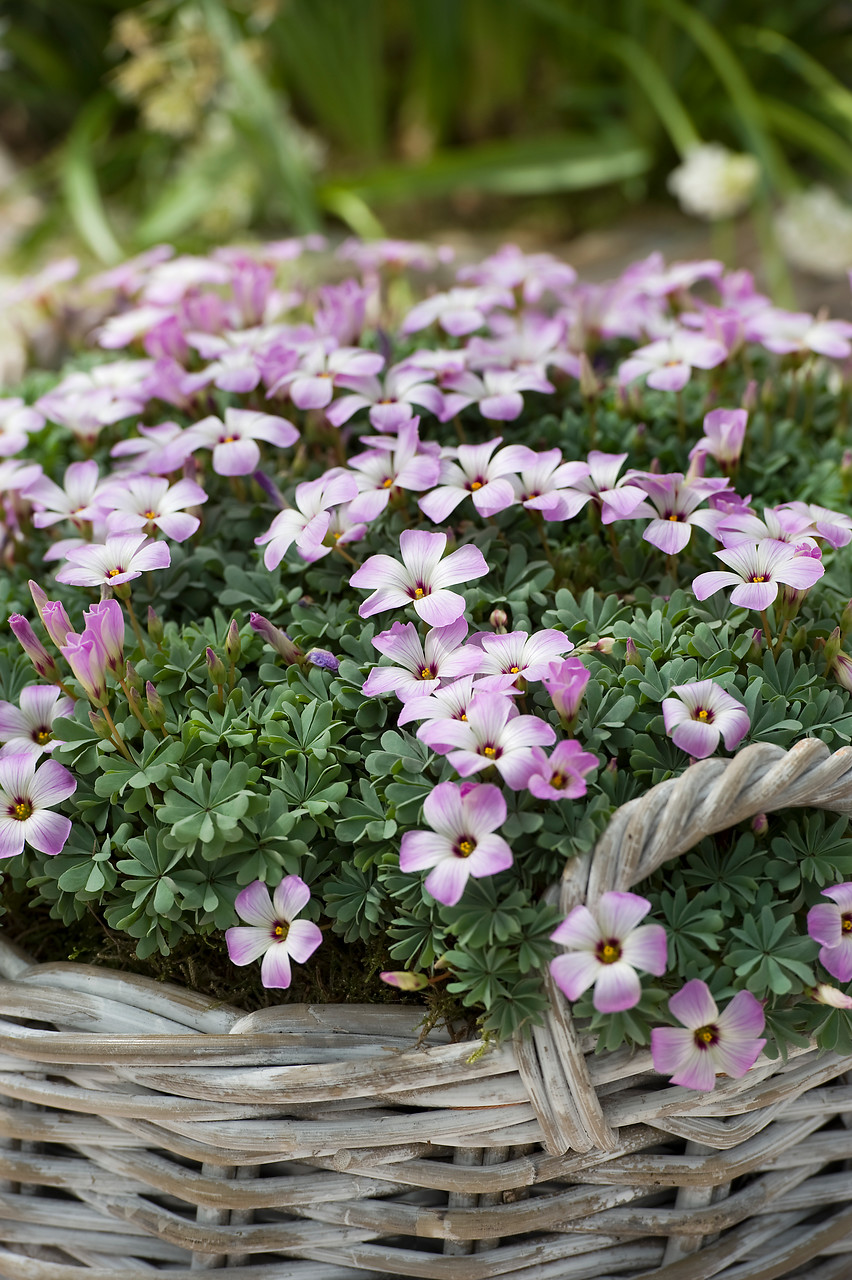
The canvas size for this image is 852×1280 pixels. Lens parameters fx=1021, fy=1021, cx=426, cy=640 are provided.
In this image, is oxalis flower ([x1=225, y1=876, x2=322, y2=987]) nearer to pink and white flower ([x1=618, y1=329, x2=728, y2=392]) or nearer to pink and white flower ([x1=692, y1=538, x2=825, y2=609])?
pink and white flower ([x1=692, y1=538, x2=825, y2=609])

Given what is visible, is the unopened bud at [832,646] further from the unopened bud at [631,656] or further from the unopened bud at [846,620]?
the unopened bud at [631,656]

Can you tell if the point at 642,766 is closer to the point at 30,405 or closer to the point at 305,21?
the point at 30,405

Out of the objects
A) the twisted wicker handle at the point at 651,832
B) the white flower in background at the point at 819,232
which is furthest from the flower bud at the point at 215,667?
the white flower in background at the point at 819,232

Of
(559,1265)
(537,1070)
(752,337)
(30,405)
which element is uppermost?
(30,405)

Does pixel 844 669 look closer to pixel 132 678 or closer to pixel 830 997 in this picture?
pixel 830 997

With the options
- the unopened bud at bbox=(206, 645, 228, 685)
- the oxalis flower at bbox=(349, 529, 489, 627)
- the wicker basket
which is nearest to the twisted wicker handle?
the wicker basket

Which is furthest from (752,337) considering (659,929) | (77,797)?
(77,797)
